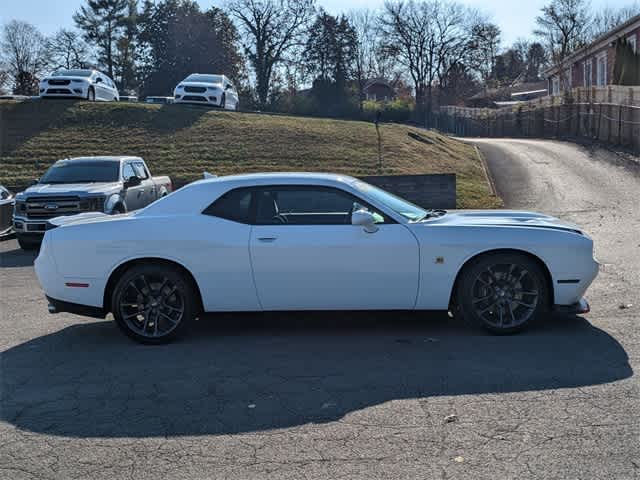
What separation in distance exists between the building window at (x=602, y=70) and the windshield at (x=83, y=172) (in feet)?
129

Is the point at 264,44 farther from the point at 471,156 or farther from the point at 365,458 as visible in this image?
the point at 365,458

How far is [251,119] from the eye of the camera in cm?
3050

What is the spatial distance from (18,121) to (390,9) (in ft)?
176

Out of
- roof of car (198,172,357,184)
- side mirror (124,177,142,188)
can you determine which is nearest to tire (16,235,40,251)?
side mirror (124,177,142,188)

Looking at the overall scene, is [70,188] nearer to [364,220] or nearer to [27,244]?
[27,244]

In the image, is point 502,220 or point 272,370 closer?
point 272,370

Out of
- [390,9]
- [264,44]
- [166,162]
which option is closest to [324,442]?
[166,162]

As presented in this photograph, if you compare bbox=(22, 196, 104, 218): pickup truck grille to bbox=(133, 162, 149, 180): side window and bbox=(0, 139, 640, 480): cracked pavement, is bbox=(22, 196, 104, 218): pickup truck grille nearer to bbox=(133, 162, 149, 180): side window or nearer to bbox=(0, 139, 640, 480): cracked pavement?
bbox=(133, 162, 149, 180): side window

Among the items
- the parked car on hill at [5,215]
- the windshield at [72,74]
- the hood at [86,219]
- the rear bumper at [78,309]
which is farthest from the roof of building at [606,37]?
the rear bumper at [78,309]

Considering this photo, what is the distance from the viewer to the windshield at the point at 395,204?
6867 mm

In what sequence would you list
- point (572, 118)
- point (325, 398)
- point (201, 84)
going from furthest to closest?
point (572, 118) < point (201, 84) < point (325, 398)

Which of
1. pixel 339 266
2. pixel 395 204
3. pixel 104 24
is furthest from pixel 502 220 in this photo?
pixel 104 24

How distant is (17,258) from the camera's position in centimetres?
1286

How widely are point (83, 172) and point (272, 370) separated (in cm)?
971
